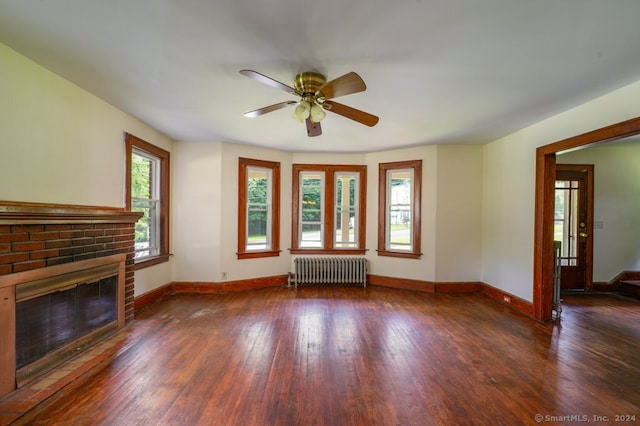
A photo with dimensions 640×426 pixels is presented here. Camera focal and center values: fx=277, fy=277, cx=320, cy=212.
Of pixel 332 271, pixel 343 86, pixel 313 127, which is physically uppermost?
pixel 343 86

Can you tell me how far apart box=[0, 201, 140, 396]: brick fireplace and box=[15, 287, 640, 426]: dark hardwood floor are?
21.6 inches

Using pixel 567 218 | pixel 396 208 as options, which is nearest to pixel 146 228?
pixel 396 208

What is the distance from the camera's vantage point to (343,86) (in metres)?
2.04

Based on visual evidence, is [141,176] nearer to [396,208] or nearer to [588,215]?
[396,208]

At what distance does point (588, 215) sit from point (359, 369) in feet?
17.0

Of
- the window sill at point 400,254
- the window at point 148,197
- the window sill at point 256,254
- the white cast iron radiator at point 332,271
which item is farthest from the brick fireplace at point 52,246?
the window sill at point 400,254

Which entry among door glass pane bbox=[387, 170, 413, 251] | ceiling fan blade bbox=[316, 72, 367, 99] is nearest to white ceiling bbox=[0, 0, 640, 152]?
ceiling fan blade bbox=[316, 72, 367, 99]

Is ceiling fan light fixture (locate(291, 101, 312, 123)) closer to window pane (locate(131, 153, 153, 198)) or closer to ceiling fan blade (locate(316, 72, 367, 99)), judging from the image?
ceiling fan blade (locate(316, 72, 367, 99))

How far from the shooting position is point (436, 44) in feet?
6.29

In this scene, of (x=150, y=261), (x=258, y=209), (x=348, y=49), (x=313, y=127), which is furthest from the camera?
(x=258, y=209)

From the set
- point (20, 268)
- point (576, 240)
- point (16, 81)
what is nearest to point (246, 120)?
point (16, 81)

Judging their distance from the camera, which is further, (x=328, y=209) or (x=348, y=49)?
(x=328, y=209)

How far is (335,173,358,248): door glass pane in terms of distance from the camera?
17.8 feet

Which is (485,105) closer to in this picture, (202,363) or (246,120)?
(246,120)
